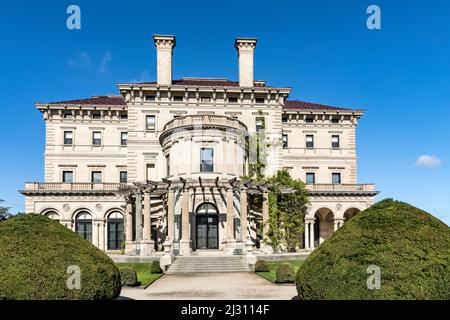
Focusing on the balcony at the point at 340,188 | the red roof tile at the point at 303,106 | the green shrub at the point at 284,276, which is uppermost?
the red roof tile at the point at 303,106

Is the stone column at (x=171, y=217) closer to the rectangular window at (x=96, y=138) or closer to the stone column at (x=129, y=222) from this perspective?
the stone column at (x=129, y=222)

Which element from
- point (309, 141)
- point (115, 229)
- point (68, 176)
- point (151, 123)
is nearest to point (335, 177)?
point (309, 141)

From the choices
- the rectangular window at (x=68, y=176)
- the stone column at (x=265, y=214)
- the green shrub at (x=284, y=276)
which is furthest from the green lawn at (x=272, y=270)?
the rectangular window at (x=68, y=176)

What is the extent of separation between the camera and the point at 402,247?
34.9ft

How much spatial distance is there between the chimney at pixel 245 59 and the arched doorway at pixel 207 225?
1706 centimetres

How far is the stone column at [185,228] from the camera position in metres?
31.8

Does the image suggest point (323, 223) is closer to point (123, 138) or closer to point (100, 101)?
point (123, 138)

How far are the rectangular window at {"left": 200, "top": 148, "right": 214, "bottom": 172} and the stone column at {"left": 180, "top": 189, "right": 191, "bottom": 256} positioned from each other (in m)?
4.31

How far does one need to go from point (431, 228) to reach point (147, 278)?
17140 millimetres

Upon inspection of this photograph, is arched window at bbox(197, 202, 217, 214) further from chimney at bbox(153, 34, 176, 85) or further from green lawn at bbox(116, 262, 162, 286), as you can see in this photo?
chimney at bbox(153, 34, 176, 85)

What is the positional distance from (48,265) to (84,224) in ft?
122

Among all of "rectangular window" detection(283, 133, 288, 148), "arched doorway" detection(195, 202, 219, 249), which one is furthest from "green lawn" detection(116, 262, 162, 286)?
"rectangular window" detection(283, 133, 288, 148)

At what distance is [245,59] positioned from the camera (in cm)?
4703
